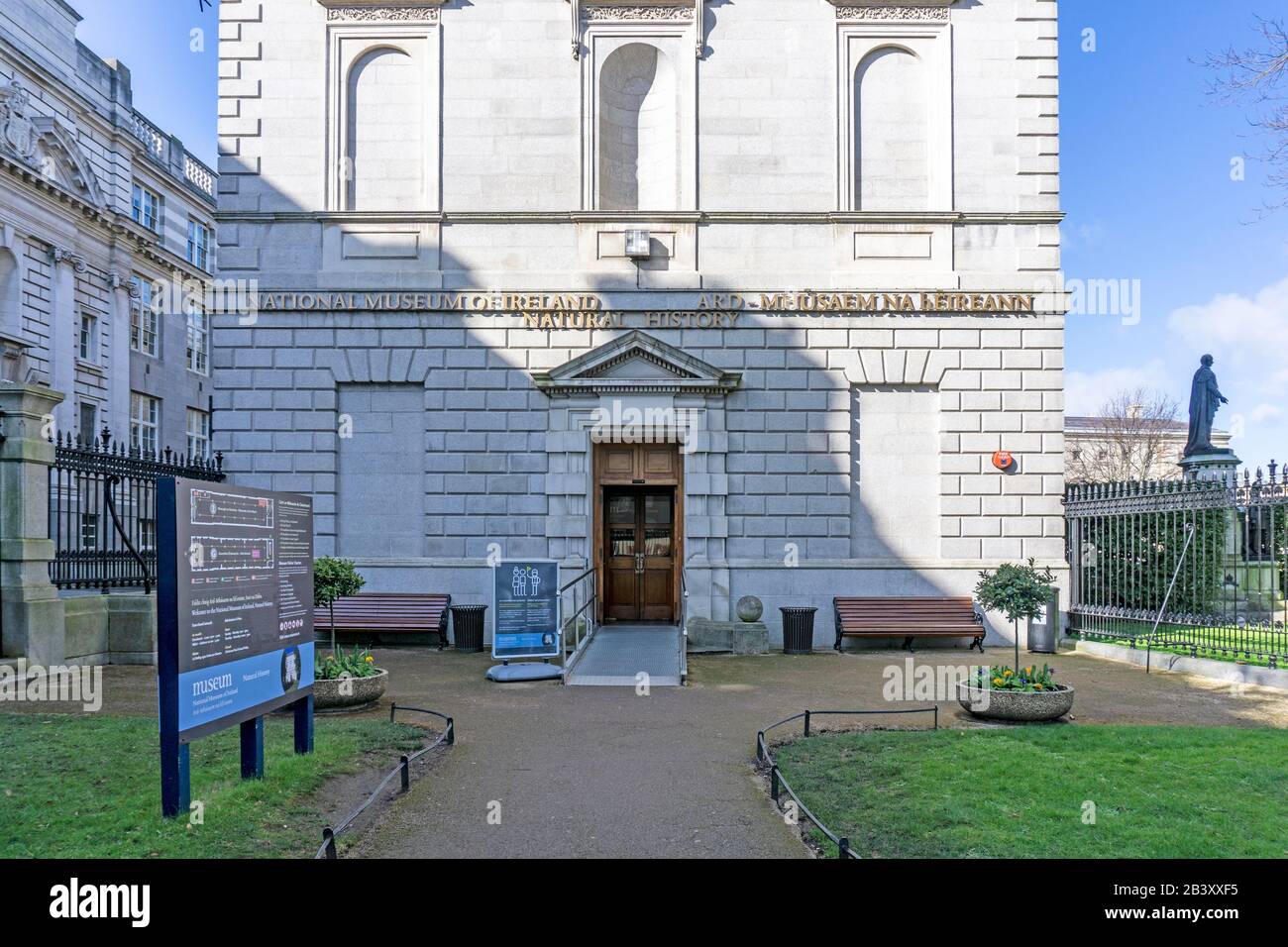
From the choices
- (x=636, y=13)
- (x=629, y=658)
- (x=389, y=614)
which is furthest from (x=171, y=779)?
(x=636, y=13)

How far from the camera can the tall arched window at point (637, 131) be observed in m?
19.8

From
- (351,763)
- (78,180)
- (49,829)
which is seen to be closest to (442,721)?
(351,763)

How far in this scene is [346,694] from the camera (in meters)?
11.4

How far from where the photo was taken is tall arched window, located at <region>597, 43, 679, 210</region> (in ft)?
64.8

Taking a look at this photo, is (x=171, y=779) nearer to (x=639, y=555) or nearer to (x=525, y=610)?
(x=525, y=610)

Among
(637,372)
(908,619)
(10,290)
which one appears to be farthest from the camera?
(10,290)

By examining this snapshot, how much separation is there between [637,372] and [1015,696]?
34.2 ft

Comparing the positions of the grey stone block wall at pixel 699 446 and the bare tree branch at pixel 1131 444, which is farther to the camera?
the bare tree branch at pixel 1131 444

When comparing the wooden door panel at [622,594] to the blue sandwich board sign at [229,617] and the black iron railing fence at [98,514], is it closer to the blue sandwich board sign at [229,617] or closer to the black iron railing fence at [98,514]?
the black iron railing fence at [98,514]

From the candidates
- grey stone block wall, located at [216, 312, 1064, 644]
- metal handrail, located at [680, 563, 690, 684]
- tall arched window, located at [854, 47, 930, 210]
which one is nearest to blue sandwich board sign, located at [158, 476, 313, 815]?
metal handrail, located at [680, 563, 690, 684]

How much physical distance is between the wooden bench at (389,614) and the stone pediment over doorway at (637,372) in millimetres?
5043

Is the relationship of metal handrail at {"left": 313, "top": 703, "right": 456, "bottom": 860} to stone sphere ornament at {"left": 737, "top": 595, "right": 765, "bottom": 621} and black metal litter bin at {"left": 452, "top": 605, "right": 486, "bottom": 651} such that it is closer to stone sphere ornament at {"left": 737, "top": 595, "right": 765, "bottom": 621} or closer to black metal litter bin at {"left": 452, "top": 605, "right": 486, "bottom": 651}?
black metal litter bin at {"left": 452, "top": 605, "right": 486, "bottom": 651}

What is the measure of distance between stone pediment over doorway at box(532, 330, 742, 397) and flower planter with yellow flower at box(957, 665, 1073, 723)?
9.18 metres

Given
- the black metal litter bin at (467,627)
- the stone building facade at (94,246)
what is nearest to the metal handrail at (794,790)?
the black metal litter bin at (467,627)
